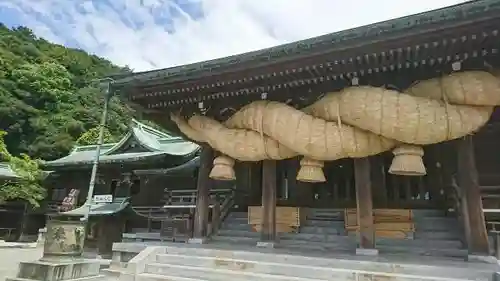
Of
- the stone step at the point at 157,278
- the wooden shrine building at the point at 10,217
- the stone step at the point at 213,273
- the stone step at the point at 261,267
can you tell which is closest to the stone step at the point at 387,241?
the stone step at the point at 261,267

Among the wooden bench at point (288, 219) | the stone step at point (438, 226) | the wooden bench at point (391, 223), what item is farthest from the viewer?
the wooden bench at point (288, 219)

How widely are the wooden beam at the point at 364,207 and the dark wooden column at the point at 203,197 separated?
3.60 m

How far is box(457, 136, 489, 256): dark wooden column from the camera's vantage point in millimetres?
5496

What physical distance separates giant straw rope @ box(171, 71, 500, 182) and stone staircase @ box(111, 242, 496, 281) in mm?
1674

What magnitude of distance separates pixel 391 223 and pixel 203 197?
4.25m

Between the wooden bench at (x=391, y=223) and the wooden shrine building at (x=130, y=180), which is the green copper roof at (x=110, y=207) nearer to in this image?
the wooden shrine building at (x=130, y=180)

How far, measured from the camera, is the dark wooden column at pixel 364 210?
6.13 metres

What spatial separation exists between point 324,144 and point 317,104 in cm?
83

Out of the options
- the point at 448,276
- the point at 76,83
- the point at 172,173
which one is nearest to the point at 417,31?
the point at 448,276

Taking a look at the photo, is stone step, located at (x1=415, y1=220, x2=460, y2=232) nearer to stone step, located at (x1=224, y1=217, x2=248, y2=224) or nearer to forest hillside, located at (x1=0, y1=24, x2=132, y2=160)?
stone step, located at (x1=224, y1=217, x2=248, y2=224)

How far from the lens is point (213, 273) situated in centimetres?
581

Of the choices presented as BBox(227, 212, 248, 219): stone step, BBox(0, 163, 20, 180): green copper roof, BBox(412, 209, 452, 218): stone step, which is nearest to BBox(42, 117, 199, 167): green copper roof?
BBox(0, 163, 20, 180): green copper roof

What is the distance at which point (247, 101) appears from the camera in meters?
7.32

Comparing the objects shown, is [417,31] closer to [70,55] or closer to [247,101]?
[247,101]
